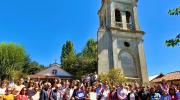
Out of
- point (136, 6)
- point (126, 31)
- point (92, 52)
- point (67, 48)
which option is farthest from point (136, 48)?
point (67, 48)

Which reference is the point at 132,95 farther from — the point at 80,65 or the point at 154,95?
the point at 80,65

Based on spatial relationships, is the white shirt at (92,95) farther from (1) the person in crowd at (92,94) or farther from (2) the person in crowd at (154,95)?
(2) the person in crowd at (154,95)

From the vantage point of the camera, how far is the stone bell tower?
94.3ft

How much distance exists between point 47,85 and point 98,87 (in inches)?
102

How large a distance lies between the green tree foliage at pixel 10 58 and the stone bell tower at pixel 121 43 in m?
16.3

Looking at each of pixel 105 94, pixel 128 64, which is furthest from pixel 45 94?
pixel 128 64

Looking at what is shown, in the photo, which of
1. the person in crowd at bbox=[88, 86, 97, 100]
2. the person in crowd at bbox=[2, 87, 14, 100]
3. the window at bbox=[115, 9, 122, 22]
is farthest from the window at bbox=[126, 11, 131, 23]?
the person in crowd at bbox=[2, 87, 14, 100]

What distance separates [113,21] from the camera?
31016mm

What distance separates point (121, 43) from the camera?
99.1ft

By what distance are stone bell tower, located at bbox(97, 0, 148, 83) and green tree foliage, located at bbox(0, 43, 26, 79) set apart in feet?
53.4

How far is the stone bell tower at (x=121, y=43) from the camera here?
2873 centimetres

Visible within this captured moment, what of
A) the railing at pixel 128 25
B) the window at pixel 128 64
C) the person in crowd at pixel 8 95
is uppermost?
the railing at pixel 128 25

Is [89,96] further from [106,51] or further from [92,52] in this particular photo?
[92,52]

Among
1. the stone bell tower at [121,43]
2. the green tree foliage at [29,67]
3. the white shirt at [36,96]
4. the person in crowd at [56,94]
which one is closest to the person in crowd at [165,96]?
the person in crowd at [56,94]
